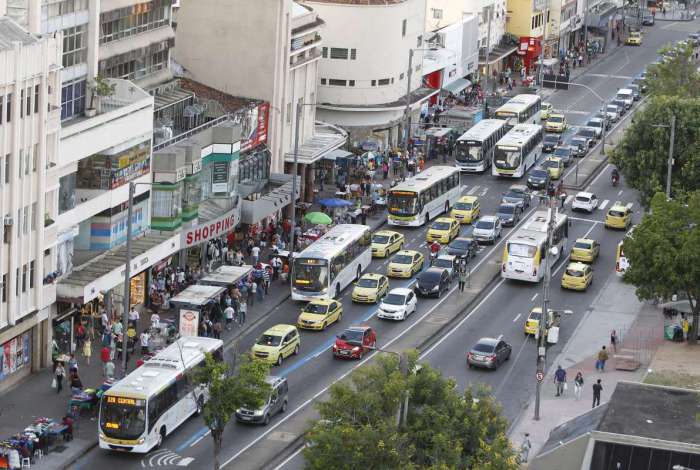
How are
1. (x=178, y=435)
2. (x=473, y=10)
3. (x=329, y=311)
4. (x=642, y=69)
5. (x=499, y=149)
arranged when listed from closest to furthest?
(x=178, y=435)
(x=329, y=311)
(x=499, y=149)
(x=473, y=10)
(x=642, y=69)

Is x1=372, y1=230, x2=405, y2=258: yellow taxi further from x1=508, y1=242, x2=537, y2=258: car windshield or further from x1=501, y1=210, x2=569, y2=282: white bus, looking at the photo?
x1=508, y1=242, x2=537, y2=258: car windshield

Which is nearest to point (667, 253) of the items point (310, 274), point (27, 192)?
point (310, 274)

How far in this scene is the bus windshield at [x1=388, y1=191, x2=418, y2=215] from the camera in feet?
385

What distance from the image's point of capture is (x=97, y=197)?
9006 cm

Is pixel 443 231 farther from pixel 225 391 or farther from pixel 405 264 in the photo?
pixel 225 391

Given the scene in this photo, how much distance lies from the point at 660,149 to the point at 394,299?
26.1m

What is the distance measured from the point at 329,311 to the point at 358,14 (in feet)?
147

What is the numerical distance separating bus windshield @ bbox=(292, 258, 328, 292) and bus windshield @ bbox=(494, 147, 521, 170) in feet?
121

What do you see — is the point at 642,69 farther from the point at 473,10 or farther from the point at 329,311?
the point at 329,311

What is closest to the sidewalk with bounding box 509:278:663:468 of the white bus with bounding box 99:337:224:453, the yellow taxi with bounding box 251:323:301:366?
the yellow taxi with bounding box 251:323:301:366

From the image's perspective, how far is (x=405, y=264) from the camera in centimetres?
10681

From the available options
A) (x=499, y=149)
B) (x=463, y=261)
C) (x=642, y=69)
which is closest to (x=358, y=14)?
(x=499, y=149)

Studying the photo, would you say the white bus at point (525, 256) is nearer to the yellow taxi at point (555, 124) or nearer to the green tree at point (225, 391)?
the green tree at point (225, 391)

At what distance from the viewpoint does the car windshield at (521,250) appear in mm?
106375
